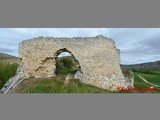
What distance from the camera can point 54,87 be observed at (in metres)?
17.9

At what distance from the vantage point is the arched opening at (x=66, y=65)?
19384 mm

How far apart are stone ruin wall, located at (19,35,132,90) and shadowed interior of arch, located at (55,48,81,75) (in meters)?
0.32

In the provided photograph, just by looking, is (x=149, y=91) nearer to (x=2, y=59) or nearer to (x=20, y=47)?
(x=20, y=47)

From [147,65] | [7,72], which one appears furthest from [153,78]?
[7,72]

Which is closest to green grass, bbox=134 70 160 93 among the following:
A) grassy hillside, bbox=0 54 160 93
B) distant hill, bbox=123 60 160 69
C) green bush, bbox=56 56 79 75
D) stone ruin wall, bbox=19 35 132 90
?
grassy hillside, bbox=0 54 160 93

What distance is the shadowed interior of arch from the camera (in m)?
19.5

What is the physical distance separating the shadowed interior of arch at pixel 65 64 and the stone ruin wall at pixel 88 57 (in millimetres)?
321

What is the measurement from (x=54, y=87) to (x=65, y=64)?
4.27 metres

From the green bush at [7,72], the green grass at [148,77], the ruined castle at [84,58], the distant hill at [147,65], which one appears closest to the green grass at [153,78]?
the green grass at [148,77]

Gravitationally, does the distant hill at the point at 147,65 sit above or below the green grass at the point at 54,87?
above

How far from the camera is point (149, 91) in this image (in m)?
18.5

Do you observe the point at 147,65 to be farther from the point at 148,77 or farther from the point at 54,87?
the point at 54,87

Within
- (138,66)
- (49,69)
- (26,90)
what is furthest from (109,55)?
(26,90)

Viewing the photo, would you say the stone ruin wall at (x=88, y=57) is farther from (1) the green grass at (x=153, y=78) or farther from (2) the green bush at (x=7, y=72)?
(2) the green bush at (x=7, y=72)
